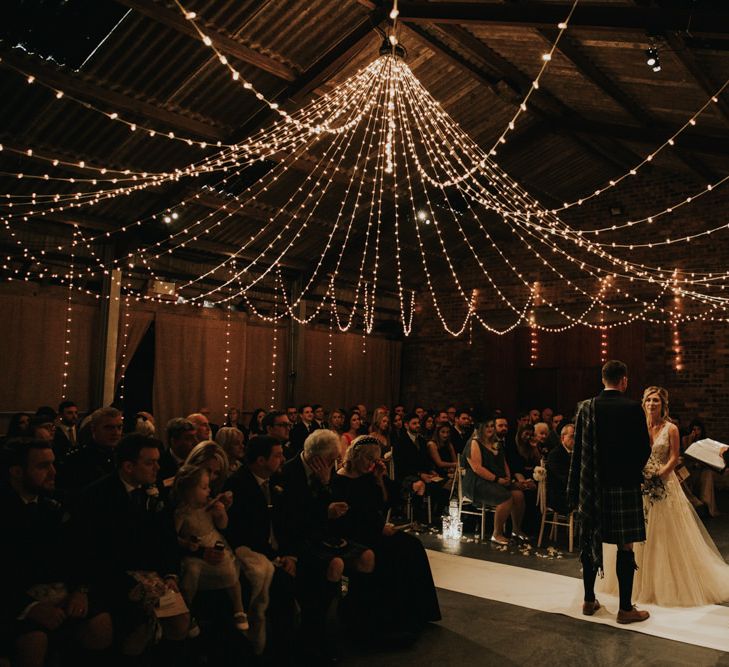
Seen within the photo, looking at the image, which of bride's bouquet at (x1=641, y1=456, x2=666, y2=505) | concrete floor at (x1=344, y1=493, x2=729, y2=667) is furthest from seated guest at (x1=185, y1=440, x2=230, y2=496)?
bride's bouquet at (x1=641, y1=456, x2=666, y2=505)

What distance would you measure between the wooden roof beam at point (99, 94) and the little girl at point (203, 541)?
13.9 feet

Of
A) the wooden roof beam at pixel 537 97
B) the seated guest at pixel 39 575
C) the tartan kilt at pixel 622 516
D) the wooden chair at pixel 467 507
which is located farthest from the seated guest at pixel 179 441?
the wooden roof beam at pixel 537 97


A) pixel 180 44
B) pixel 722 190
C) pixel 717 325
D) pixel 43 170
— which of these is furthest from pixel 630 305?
pixel 43 170

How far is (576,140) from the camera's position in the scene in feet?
30.5

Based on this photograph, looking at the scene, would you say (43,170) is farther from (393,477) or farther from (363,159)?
(393,477)

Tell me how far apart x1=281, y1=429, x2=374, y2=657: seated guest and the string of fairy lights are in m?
3.68

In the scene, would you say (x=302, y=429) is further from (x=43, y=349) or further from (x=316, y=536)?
(x=316, y=536)

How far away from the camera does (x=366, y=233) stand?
1024cm

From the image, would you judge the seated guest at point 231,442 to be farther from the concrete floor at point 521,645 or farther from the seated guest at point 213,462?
the concrete floor at point 521,645

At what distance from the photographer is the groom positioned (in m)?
3.63

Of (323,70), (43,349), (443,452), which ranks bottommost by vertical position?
(443,452)

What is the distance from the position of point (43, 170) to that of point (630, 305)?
8410mm

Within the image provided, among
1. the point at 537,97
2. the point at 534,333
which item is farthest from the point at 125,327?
the point at 534,333

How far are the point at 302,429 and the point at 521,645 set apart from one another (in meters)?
4.58
